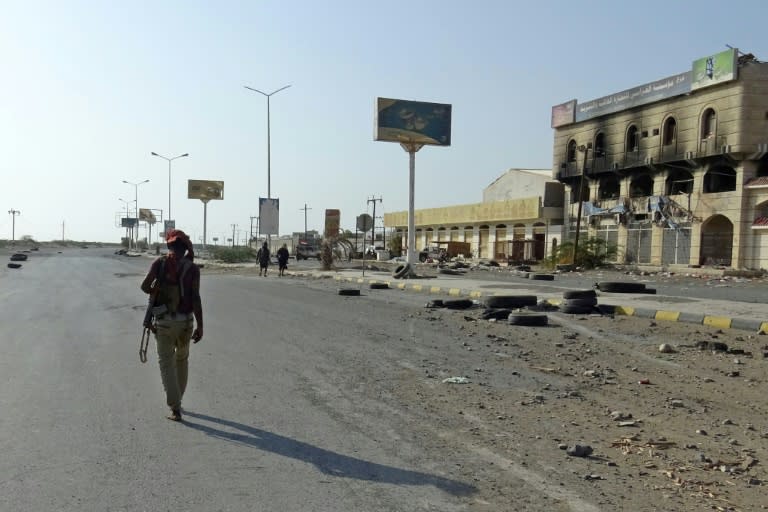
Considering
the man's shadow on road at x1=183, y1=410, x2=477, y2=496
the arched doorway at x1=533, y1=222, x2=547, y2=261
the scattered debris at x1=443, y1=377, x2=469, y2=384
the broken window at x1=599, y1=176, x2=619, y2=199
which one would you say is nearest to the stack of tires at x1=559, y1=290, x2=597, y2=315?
the scattered debris at x1=443, y1=377, x2=469, y2=384

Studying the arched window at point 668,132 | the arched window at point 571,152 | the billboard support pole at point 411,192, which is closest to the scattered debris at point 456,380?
the billboard support pole at point 411,192

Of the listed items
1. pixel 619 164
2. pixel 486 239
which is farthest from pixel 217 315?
pixel 486 239

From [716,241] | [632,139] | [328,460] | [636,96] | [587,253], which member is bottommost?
[328,460]

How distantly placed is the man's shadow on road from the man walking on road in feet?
1.41

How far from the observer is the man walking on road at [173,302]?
20.8ft

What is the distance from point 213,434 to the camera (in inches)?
233

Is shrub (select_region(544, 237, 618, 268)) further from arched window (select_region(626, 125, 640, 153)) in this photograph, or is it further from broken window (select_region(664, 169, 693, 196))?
arched window (select_region(626, 125, 640, 153))

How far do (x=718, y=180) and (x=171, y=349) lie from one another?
4165cm

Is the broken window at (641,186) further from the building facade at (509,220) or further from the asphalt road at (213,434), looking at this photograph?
the asphalt road at (213,434)

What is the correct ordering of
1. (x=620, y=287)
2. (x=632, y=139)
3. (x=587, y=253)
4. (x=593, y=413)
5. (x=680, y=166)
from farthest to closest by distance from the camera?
Answer: (x=632, y=139), (x=680, y=166), (x=587, y=253), (x=620, y=287), (x=593, y=413)

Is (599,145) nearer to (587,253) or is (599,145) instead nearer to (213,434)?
(587,253)

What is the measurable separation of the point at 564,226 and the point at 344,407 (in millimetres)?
51021

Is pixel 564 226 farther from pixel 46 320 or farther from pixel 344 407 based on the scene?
pixel 344 407

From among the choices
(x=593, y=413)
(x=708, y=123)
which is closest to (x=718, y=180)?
(x=708, y=123)
